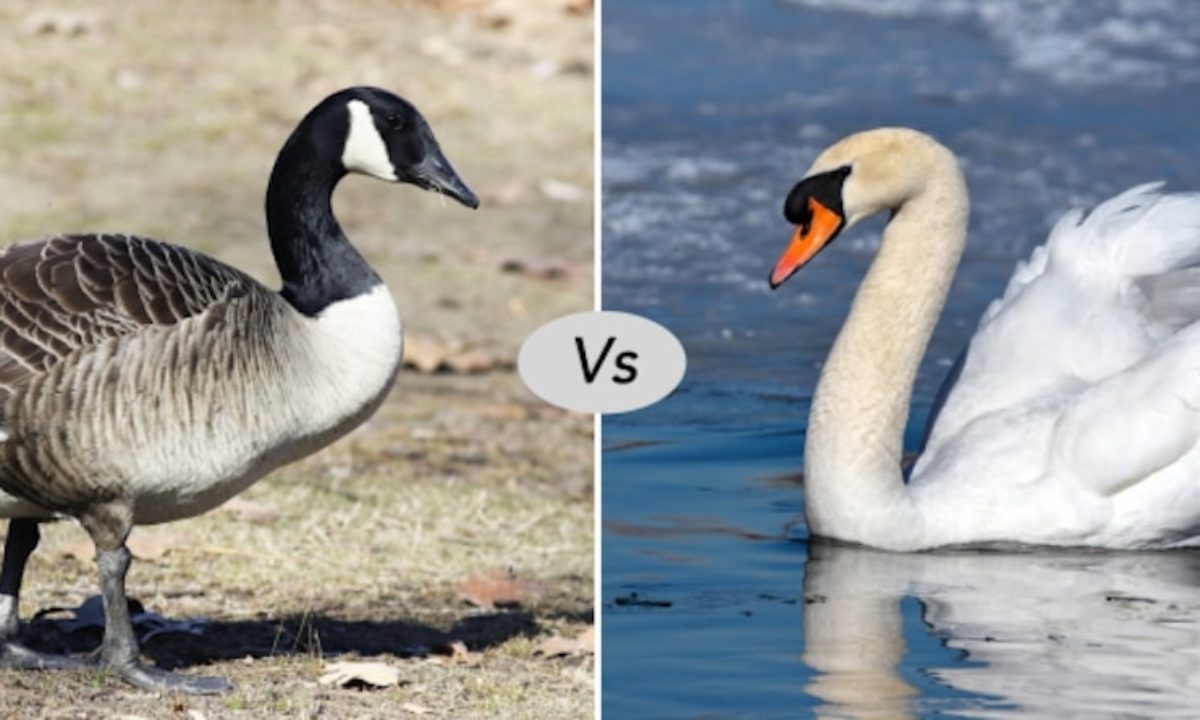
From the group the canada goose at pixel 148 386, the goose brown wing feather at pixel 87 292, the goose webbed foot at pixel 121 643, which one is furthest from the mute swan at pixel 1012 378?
the goose webbed foot at pixel 121 643

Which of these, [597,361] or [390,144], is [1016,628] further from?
[390,144]

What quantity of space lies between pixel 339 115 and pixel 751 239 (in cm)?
412

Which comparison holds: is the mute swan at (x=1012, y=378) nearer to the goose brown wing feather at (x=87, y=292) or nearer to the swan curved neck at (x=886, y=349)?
the swan curved neck at (x=886, y=349)

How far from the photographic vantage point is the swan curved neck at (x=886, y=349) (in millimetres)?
7078

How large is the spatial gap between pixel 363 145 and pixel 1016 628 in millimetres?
2111

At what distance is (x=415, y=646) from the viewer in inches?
255

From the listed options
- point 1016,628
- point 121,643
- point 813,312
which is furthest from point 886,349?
point 121,643

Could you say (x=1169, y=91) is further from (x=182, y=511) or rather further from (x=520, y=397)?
(x=182, y=511)

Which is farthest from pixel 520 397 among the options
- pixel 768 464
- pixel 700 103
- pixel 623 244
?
pixel 700 103

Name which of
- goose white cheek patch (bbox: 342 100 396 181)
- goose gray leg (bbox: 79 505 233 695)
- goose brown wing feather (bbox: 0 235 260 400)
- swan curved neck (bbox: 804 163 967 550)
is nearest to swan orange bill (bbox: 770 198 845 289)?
swan curved neck (bbox: 804 163 967 550)

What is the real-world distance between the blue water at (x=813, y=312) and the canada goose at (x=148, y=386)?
3.14 ft

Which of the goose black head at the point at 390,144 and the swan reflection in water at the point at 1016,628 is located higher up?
the goose black head at the point at 390,144

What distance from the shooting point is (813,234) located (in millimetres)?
7145

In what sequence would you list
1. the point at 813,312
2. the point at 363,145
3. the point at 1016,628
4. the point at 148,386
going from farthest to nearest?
the point at 813,312 → the point at 363,145 → the point at 1016,628 → the point at 148,386
